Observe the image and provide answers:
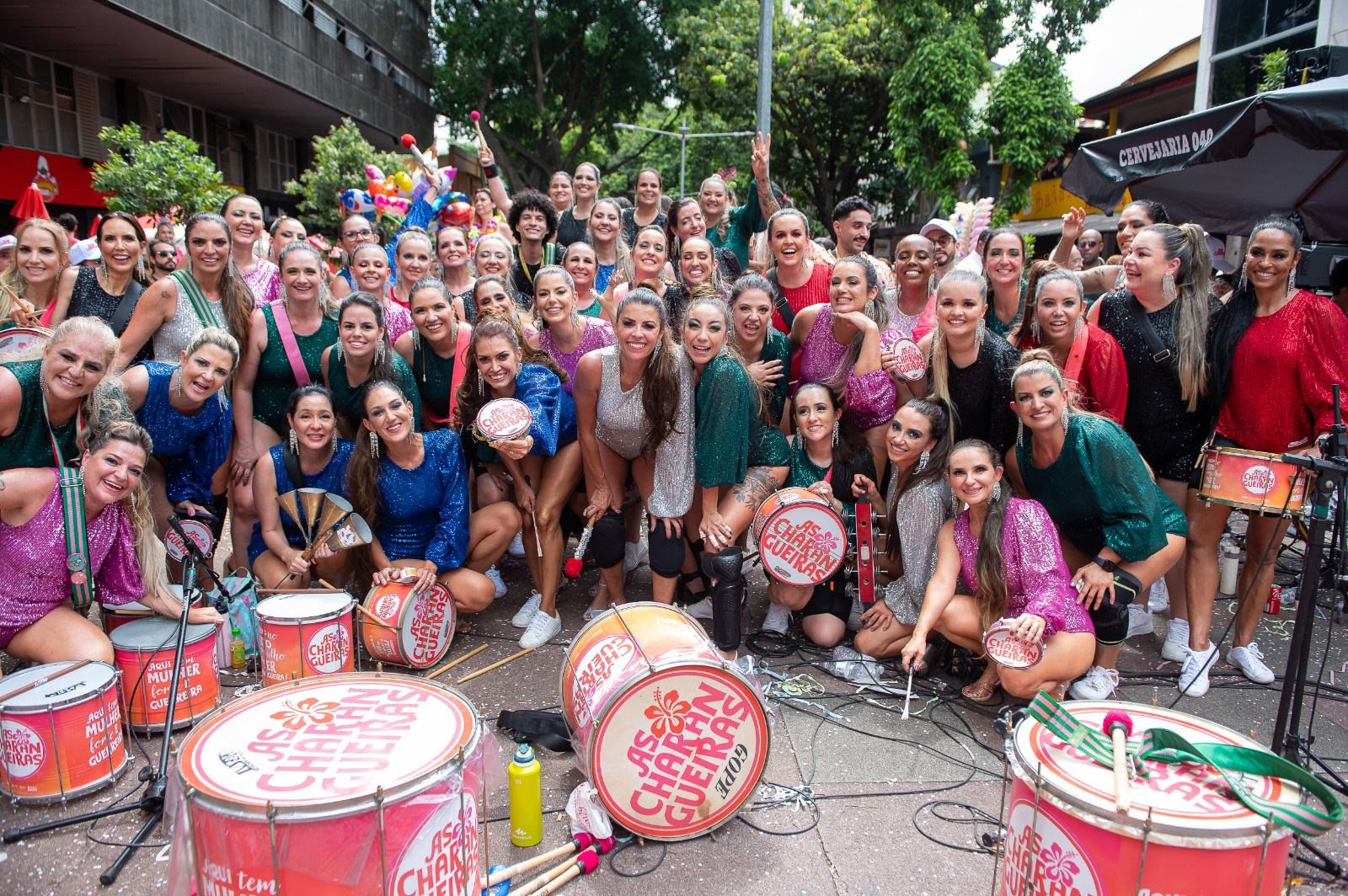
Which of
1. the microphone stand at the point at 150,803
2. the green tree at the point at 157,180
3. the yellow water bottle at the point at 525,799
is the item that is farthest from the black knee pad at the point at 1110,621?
the green tree at the point at 157,180

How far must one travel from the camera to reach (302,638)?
3471mm

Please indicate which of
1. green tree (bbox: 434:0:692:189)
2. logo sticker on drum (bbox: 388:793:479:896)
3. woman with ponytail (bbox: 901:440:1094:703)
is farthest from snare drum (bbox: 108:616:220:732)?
green tree (bbox: 434:0:692:189)

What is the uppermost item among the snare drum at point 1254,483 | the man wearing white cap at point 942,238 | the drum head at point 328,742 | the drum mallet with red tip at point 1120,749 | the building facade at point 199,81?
the building facade at point 199,81

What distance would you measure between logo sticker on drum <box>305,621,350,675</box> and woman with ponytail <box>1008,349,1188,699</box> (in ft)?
9.89

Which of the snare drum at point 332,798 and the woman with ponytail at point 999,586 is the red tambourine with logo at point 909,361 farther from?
the snare drum at point 332,798

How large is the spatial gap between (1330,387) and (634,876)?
353 centimetres

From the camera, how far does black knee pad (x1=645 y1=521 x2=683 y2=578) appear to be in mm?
4160

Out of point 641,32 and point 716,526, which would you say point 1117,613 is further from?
point 641,32

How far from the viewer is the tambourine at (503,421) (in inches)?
159

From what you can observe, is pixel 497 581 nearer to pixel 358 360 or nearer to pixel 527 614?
pixel 527 614

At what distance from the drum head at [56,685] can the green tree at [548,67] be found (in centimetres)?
2241

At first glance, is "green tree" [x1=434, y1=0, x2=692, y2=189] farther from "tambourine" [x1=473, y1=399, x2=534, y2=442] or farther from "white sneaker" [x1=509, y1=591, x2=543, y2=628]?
"white sneaker" [x1=509, y1=591, x2=543, y2=628]

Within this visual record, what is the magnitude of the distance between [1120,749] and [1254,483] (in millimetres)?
1957

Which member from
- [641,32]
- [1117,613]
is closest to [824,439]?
[1117,613]
